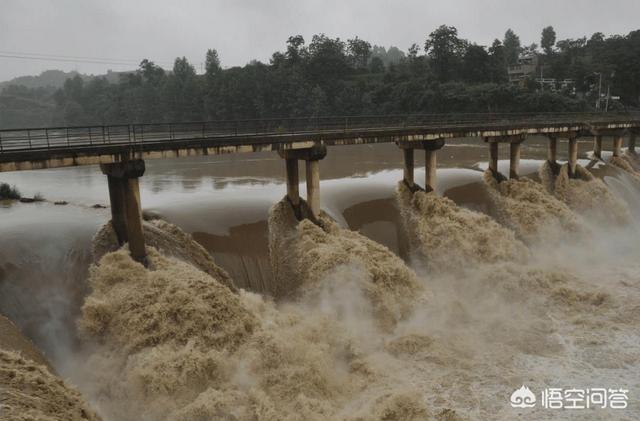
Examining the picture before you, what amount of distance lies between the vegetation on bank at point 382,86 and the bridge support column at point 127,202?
6570 cm

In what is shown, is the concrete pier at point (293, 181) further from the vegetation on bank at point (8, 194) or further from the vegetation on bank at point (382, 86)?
the vegetation on bank at point (382, 86)

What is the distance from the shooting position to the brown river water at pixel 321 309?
1134 centimetres

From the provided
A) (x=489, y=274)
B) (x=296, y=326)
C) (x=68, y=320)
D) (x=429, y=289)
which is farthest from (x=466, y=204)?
(x=68, y=320)

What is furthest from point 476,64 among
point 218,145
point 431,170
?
point 218,145

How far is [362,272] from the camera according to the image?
17.2 m

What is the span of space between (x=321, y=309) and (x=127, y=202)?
6892 millimetres

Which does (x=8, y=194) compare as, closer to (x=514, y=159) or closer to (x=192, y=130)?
(x=192, y=130)

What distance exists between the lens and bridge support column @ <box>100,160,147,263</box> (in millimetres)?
15625

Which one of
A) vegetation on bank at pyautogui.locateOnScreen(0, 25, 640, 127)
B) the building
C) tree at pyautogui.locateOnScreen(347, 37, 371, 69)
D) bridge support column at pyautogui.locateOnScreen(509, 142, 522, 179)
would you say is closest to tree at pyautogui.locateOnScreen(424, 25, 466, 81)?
vegetation on bank at pyautogui.locateOnScreen(0, 25, 640, 127)

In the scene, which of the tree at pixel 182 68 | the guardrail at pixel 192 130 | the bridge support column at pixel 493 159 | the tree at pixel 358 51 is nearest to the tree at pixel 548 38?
the tree at pixel 358 51

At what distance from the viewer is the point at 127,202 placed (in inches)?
626

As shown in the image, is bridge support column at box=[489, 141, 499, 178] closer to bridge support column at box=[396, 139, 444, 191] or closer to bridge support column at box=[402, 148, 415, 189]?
bridge support column at box=[396, 139, 444, 191]

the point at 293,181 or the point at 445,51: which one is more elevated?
the point at 445,51

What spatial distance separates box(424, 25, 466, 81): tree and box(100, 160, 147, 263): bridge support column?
82301mm
